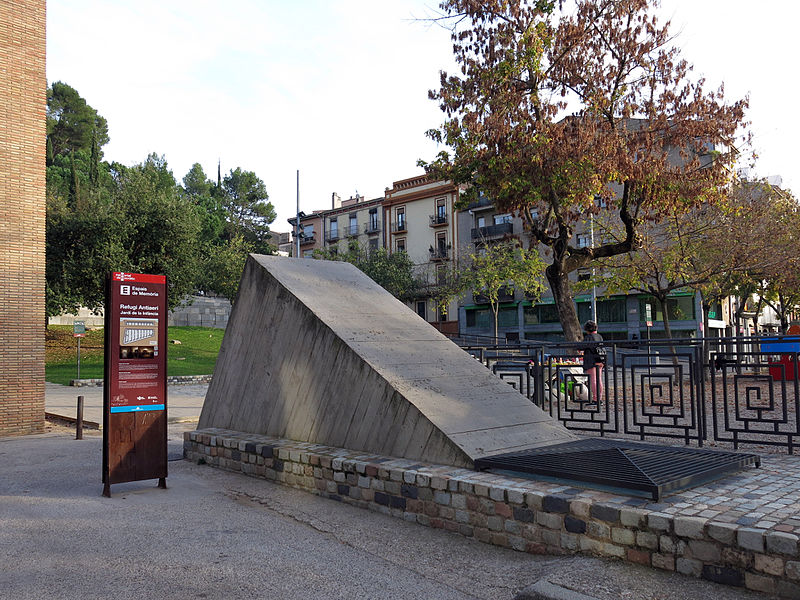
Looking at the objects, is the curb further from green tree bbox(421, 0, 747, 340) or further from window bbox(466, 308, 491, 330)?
window bbox(466, 308, 491, 330)

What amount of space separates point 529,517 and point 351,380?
274 cm

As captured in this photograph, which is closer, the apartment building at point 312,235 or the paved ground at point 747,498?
the paved ground at point 747,498

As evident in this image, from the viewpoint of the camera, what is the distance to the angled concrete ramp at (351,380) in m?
5.96

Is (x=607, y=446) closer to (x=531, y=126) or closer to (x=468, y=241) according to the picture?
(x=531, y=126)

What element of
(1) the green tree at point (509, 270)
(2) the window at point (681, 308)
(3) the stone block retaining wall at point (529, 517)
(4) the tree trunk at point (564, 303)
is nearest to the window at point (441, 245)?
(1) the green tree at point (509, 270)

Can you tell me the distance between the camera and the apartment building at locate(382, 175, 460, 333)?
4888 cm

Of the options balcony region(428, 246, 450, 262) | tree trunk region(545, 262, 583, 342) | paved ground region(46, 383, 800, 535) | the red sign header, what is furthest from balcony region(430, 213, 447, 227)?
paved ground region(46, 383, 800, 535)

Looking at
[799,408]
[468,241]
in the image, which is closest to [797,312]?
[468,241]

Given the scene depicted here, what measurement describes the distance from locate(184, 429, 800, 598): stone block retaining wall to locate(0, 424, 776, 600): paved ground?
95mm

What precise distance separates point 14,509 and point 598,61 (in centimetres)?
1293

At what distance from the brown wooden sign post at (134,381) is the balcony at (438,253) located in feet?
138

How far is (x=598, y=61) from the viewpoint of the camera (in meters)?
13.2

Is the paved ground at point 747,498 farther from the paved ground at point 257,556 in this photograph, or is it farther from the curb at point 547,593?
the curb at point 547,593

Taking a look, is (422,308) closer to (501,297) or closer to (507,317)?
(501,297)
